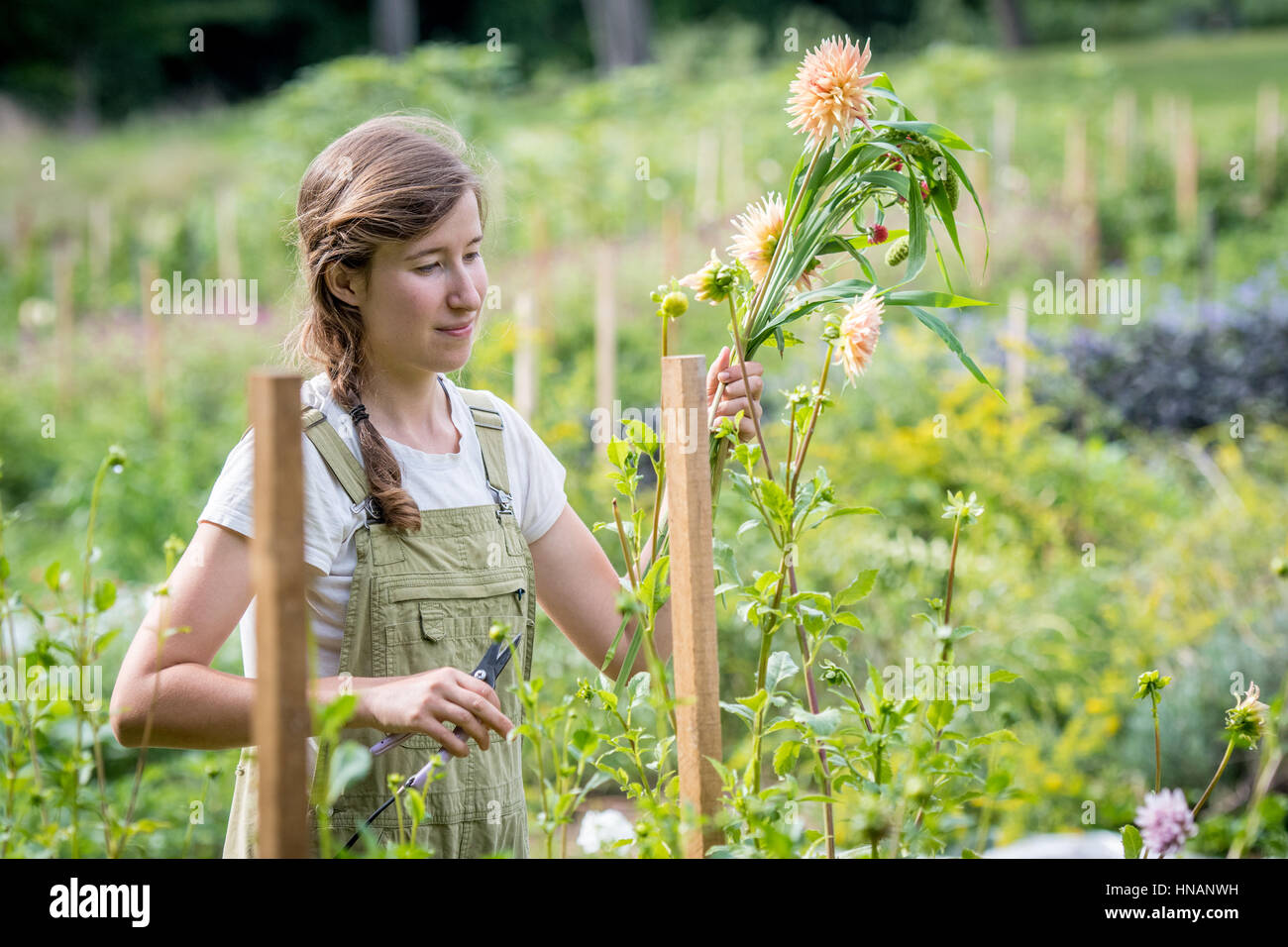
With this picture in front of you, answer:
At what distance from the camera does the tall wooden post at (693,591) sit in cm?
104

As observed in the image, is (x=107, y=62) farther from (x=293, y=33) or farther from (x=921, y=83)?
(x=921, y=83)

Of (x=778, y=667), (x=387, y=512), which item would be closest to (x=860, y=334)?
(x=778, y=667)

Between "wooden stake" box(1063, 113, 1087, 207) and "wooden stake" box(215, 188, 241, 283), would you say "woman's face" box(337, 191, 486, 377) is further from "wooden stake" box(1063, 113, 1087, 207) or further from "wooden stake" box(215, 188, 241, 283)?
"wooden stake" box(1063, 113, 1087, 207)

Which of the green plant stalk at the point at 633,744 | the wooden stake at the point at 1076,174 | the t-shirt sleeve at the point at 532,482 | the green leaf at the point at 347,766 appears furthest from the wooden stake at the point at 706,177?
the green leaf at the point at 347,766

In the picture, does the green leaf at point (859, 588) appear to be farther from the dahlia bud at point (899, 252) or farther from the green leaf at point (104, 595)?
the green leaf at point (104, 595)

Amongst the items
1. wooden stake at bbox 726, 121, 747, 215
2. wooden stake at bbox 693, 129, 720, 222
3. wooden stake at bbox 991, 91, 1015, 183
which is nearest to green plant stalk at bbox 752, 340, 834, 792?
wooden stake at bbox 693, 129, 720, 222

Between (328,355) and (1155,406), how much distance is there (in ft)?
21.7

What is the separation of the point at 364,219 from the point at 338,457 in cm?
30

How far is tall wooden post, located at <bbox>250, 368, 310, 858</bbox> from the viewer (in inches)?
26.5

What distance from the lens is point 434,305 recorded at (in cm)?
140

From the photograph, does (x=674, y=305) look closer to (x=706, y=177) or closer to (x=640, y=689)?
(x=640, y=689)

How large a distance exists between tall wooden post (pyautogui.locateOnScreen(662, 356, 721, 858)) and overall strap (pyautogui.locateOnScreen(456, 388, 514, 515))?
51 cm

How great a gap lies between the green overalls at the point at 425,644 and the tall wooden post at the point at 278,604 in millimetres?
654

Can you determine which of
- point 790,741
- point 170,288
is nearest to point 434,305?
point 790,741
